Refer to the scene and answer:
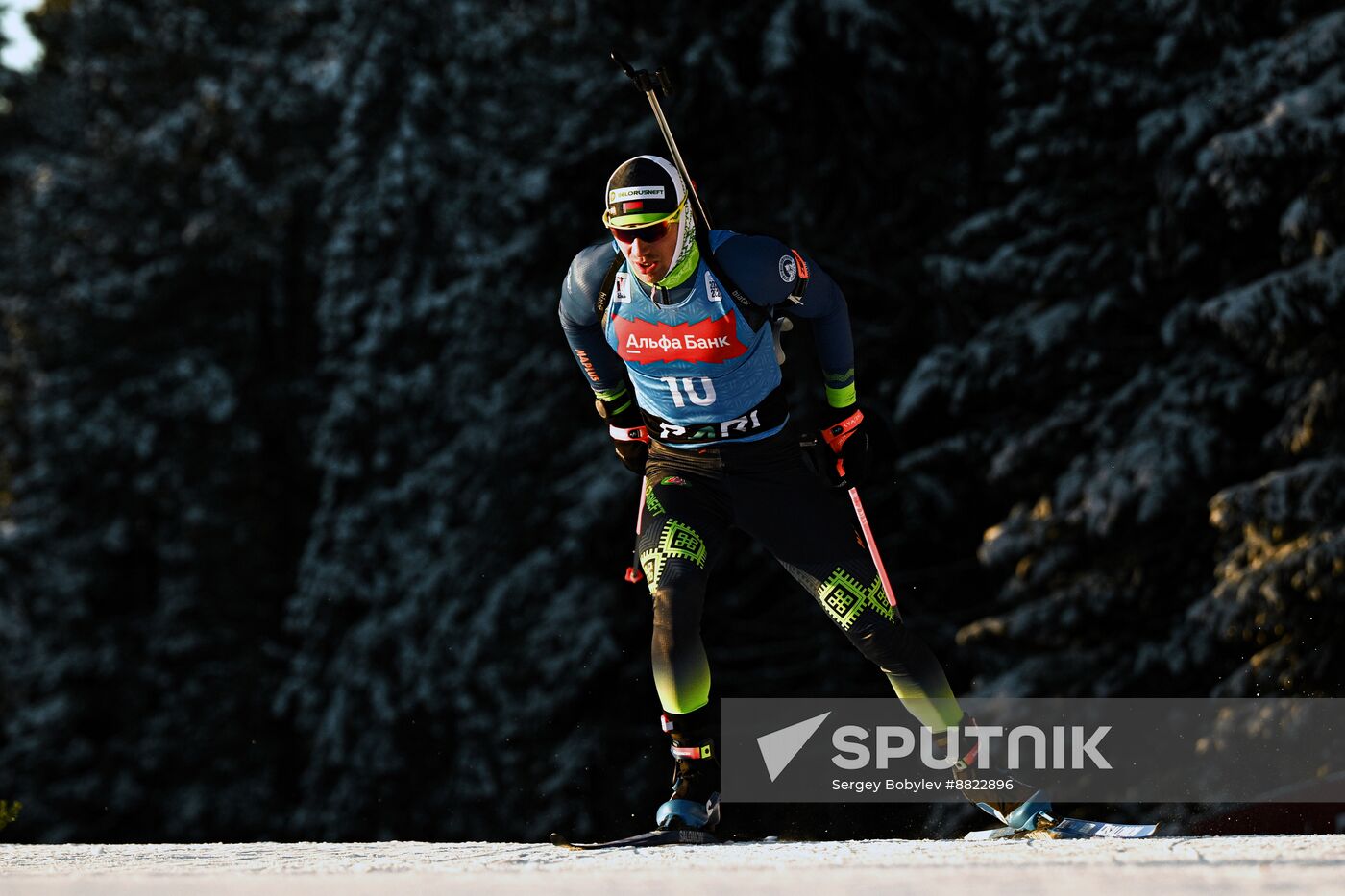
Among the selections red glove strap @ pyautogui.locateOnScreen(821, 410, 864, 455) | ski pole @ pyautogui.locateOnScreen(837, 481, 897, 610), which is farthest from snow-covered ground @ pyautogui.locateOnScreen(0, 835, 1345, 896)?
red glove strap @ pyautogui.locateOnScreen(821, 410, 864, 455)

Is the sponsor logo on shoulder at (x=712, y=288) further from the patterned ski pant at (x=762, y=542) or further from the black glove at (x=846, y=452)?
the black glove at (x=846, y=452)

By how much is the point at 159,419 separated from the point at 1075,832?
19512mm

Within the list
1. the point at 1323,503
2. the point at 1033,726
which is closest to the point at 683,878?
the point at 1323,503

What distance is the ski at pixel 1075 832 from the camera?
6.07 metres

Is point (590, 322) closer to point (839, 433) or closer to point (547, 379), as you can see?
point (839, 433)

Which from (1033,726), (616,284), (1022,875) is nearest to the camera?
(1022,875)

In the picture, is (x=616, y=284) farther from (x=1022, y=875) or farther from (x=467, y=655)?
(x=467, y=655)

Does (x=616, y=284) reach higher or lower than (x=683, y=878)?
higher

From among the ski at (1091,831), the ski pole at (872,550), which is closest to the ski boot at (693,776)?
the ski pole at (872,550)

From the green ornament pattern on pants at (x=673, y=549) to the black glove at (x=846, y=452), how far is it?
620 mm

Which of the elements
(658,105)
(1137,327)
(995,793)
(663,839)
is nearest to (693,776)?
(663,839)

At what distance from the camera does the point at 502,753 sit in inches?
708

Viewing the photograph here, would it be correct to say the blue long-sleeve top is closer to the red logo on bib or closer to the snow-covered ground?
the red logo on bib

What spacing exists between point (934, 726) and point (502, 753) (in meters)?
12.2
